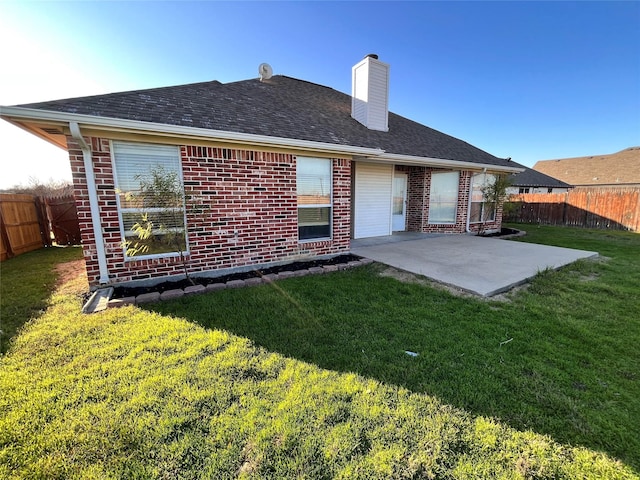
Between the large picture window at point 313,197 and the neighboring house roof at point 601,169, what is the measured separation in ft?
113

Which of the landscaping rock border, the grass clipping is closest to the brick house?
the landscaping rock border

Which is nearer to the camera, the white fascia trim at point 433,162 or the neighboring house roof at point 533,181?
the white fascia trim at point 433,162

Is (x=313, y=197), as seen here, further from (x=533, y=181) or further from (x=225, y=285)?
(x=533, y=181)

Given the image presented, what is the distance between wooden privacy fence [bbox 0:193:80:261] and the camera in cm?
782

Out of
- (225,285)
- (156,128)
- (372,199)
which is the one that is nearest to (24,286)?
(225,285)

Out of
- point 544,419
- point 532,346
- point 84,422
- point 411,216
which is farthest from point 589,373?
point 411,216

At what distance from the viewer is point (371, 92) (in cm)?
880

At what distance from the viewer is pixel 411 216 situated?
34.9 ft

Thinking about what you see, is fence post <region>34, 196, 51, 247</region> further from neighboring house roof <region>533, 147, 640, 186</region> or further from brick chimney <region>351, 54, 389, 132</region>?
neighboring house roof <region>533, 147, 640, 186</region>

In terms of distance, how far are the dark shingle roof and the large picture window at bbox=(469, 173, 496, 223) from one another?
2.13 feet

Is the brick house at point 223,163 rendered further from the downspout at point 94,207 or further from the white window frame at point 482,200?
the white window frame at point 482,200

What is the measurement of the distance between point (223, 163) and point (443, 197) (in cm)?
842

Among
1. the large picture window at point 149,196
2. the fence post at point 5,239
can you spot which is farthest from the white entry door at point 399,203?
the fence post at point 5,239

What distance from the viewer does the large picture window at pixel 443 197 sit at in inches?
400
